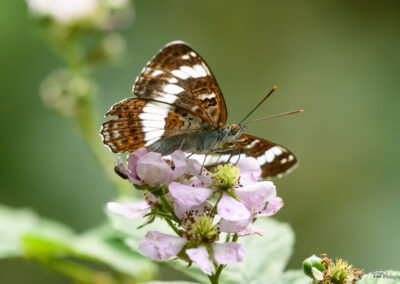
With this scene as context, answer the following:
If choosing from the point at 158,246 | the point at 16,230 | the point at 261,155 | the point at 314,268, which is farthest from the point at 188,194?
the point at 16,230

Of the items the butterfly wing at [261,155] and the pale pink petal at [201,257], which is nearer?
the pale pink petal at [201,257]

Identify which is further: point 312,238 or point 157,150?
point 312,238

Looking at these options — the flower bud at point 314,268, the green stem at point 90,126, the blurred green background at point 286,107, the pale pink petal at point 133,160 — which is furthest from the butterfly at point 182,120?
the blurred green background at point 286,107

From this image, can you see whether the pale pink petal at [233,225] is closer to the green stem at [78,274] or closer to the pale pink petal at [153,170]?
the pale pink petal at [153,170]

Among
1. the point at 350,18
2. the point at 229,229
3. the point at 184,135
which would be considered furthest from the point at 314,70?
the point at 229,229

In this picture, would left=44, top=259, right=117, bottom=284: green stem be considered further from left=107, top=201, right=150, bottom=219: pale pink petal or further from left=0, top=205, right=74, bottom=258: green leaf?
left=107, top=201, right=150, bottom=219: pale pink petal

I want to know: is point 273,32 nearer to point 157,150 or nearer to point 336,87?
point 336,87

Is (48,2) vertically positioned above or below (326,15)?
below
